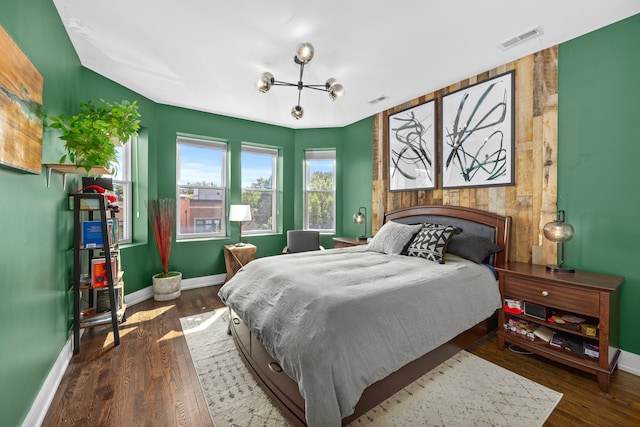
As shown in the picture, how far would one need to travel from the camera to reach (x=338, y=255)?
9.82ft

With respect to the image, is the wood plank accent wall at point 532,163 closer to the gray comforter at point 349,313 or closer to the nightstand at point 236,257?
the gray comforter at point 349,313

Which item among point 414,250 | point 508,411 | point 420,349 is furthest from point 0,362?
point 414,250

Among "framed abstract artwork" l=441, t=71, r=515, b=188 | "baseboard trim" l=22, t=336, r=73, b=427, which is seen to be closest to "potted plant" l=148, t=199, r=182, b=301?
"baseboard trim" l=22, t=336, r=73, b=427

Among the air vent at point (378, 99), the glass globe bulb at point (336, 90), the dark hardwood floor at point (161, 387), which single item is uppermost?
the air vent at point (378, 99)

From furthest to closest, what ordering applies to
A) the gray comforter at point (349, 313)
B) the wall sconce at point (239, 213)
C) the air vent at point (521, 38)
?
1. the wall sconce at point (239, 213)
2. the air vent at point (521, 38)
3. the gray comforter at point (349, 313)

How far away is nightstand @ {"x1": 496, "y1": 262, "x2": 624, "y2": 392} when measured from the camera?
188 cm

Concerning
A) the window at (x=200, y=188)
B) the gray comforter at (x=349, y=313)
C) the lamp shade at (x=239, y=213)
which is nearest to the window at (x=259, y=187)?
the window at (x=200, y=188)

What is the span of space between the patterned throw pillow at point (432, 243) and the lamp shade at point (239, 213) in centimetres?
255

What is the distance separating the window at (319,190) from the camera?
17.1 feet


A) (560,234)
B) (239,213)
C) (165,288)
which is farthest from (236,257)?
(560,234)

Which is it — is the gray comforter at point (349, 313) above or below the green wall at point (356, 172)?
below

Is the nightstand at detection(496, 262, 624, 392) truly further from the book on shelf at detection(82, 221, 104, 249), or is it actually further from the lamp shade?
the book on shelf at detection(82, 221, 104, 249)

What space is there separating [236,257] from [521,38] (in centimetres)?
415

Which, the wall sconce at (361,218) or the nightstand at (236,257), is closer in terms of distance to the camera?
the nightstand at (236,257)
